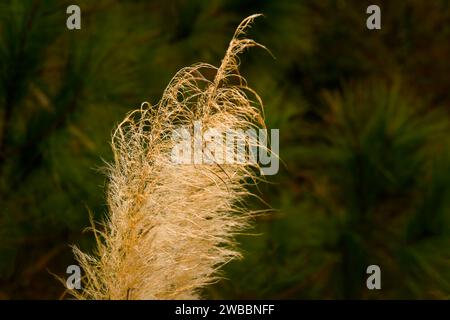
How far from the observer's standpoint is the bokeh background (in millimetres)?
1703

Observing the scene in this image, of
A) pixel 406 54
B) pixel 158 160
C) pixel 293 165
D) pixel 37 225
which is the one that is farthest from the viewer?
pixel 406 54

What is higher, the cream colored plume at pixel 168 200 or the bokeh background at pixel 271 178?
the bokeh background at pixel 271 178

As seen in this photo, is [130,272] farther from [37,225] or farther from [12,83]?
[37,225]

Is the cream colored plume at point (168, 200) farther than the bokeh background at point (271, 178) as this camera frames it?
No

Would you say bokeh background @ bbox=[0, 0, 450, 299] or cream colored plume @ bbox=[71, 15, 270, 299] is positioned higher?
bokeh background @ bbox=[0, 0, 450, 299]

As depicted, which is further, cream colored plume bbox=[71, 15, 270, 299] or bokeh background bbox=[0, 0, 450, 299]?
bokeh background bbox=[0, 0, 450, 299]

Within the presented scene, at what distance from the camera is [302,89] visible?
2.85 meters

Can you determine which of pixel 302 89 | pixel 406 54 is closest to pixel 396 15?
pixel 406 54

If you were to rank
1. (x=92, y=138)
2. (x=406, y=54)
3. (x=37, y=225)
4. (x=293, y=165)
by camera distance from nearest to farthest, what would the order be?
1. (x=92, y=138)
2. (x=37, y=225)
3. (x=293, y=165)
4. (x=406, y=54)

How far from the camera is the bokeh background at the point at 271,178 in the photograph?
1.70 m

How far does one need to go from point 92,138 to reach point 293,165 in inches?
28.2

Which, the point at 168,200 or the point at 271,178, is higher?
the point at 271,178

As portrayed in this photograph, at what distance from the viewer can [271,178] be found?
195 cm

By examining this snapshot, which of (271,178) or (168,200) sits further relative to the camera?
(271,178)
